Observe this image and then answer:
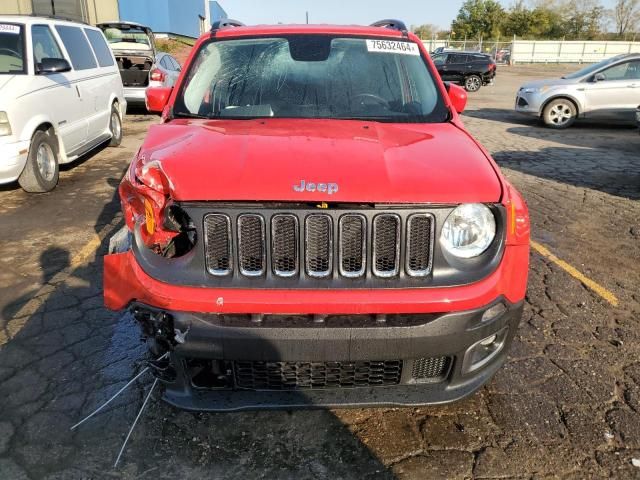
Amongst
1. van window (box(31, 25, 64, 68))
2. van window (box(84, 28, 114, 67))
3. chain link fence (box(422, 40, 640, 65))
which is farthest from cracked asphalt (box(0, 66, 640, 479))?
chain link fence (box(422, 40, 640, 65))

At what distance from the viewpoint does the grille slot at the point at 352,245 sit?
7.10ft

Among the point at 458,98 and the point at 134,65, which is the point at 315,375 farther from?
the point at 134,65

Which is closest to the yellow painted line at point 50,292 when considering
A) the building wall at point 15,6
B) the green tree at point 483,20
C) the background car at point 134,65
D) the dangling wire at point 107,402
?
the dangling wire at point 107,402

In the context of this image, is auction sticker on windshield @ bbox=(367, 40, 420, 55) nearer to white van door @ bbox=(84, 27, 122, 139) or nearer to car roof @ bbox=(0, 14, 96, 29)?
car roof @ bbox=(0, 14, 96, 29)

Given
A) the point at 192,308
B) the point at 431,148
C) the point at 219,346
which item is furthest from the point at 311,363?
the point at 431,148

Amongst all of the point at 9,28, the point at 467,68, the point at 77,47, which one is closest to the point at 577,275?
the point at 9,28

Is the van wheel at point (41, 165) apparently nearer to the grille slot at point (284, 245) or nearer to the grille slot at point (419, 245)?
the grille slot at point (284, 245)

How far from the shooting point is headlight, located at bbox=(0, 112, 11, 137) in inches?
218

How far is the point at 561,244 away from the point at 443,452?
10.9 ft

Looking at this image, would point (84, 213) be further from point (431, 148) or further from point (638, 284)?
point (638, 284)

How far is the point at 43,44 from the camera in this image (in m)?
6.76

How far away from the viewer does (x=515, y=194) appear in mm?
2568

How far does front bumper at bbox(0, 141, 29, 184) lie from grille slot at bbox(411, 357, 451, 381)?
17.3 feet

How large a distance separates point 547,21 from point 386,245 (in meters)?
70.8
